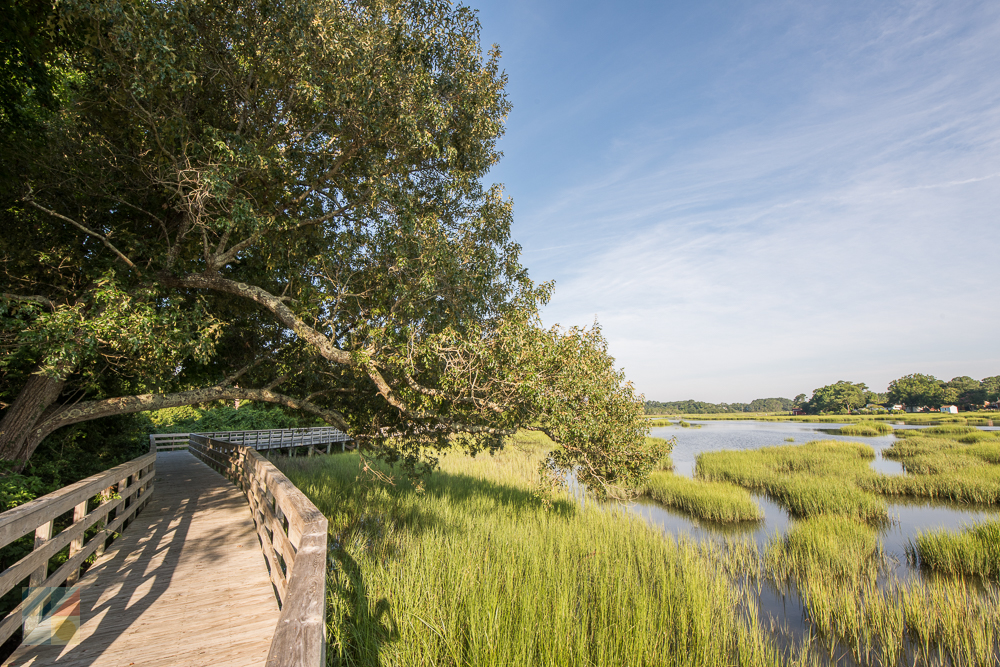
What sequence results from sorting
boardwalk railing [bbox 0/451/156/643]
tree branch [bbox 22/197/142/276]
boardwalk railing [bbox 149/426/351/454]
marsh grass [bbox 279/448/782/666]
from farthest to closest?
1. boardwalk railing [bbox 149/426/351/454]
2. tree branch [bbox 22/197/142/276]
3. marsh grass [bbox 279/448/782/666]
4. boardwalk railing [bbox 0/451/156/643]

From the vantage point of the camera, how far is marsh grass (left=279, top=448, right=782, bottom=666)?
4.68m

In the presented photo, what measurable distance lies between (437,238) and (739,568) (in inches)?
360

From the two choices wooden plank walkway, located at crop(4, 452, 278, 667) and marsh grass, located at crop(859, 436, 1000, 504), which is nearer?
wooden plank walkway, located at crop(4, 452, 278, 667)

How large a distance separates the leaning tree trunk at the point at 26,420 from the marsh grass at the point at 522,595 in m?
5.30

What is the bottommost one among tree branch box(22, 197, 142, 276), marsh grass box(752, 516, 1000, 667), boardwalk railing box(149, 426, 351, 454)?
marsh grass box(752, 516, 1000, 667)

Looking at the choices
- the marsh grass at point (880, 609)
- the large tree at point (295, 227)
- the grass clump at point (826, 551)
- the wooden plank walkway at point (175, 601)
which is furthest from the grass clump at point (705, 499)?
the wooden plank walkway at point (175, 601)

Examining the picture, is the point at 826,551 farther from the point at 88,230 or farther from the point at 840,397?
the point at 840,397

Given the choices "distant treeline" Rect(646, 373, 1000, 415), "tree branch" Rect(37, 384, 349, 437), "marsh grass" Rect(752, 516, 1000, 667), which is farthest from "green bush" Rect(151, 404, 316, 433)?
"distant treeline" Rect(646, 373, 1000, 415)

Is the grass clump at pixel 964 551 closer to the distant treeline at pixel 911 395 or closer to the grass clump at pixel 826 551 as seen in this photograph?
the grass clump at pixel 826 551

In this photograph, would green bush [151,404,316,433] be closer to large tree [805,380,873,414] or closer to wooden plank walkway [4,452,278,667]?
wooden plank walkway [4,452,278,667]

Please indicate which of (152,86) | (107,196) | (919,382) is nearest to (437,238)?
(152,86)

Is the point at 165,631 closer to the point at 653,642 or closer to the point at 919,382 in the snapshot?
the point at 653,642

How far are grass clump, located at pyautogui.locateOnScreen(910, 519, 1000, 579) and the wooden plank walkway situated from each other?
12.6 meters

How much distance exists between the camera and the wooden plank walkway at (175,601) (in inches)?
138
